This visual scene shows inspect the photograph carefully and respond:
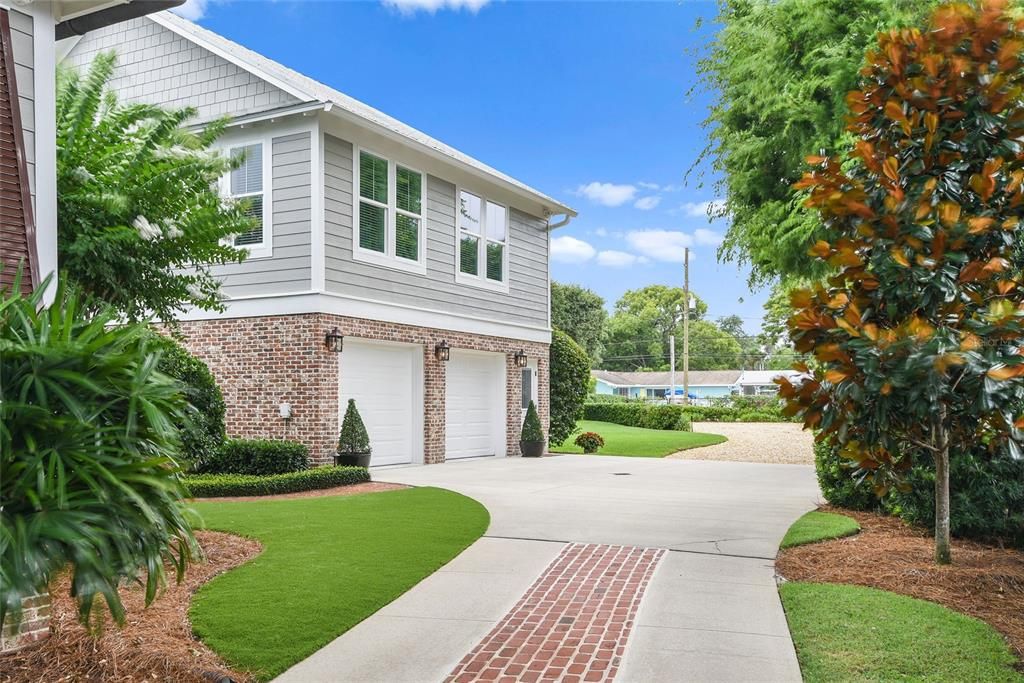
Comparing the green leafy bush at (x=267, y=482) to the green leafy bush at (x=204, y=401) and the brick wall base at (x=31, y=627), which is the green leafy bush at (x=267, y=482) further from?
the brick wall base at (x=31, y=627)

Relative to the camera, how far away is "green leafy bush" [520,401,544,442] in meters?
18.1

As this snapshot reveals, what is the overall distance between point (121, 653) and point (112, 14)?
467 cm

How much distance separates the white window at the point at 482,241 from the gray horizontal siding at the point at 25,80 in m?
11.0

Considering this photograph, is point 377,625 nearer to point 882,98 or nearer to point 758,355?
point 882,98

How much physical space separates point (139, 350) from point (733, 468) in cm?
1399

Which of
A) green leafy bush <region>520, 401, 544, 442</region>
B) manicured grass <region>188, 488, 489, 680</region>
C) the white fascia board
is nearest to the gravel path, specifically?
green leafy bush <region>520, 401, 544, 442</region>

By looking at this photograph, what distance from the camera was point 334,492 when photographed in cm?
1105

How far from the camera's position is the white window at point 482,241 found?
16.6 m

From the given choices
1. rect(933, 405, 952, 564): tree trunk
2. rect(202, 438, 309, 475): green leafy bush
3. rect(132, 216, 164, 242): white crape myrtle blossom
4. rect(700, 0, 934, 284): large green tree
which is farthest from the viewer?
rect(700, 0, 934, 284): large green tree

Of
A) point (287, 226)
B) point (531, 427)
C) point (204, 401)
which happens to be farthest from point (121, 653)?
point (531, 427)

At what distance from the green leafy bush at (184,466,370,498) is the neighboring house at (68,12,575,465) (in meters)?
1.15

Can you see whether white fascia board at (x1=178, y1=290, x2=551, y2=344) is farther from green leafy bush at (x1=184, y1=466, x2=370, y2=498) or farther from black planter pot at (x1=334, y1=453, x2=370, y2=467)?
green leafy bush at (x1=184, y1=466, x2=370, y2=498)

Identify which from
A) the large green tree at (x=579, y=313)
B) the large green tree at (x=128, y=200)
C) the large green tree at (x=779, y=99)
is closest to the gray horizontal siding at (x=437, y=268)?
the large green tree at (x=128, y=200)

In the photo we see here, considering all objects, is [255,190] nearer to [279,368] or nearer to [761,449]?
[279,368]
